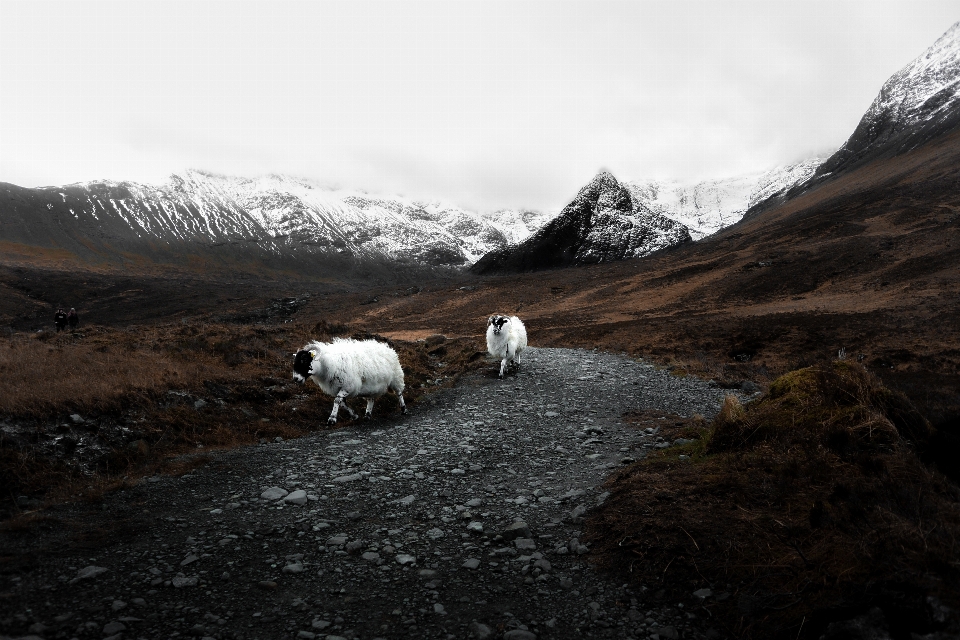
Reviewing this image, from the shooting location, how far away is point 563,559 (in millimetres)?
5203

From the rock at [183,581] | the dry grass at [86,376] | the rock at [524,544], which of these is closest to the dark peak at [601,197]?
the dry grass at [86,376]

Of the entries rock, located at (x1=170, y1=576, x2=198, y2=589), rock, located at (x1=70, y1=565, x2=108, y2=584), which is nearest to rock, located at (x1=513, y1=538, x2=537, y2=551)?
rock, located at (x1=170, y1=576, x2=198, y2=589)

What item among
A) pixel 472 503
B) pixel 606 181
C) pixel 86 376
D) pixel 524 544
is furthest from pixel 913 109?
pixel 86 376

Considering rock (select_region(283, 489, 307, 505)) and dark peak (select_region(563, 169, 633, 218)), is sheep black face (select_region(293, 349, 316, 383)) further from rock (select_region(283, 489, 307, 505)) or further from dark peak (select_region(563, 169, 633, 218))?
dark peak (select_region(563, 169, 633, 218))

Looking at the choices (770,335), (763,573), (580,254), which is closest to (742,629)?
(763,573)

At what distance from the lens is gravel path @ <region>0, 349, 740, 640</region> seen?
4113 millimetres

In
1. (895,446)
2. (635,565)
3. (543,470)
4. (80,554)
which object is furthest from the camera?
(543,470)

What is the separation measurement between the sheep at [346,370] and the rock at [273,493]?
4.45 metres

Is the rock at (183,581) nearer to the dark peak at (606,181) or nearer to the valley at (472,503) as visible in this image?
the valley at (472,503)

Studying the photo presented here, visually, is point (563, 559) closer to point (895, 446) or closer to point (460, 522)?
point (460, 522)

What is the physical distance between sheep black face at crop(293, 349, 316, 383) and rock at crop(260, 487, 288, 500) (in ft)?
14.9

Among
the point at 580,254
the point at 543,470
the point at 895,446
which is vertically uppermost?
the point at 580,254

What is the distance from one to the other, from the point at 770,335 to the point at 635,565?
2737 cm

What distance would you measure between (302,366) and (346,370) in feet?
3.67
